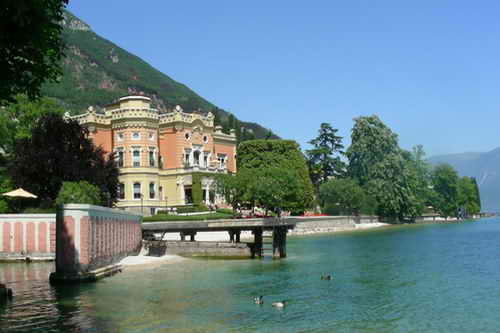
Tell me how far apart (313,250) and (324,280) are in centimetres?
1876

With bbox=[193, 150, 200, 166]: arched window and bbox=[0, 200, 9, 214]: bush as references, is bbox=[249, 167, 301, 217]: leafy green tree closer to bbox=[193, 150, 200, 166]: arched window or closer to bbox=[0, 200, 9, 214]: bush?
bbox=[193, 150, 200, 166]: arched window

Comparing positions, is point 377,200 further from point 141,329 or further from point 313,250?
point 141,329

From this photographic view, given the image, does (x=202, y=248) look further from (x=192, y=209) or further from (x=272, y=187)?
(x=192, y=209)

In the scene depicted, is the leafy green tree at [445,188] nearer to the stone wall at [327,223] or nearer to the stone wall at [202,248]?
the stone wall at [327,223]

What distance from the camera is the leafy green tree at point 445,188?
120 m

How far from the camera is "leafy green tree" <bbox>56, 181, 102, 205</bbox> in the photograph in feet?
125

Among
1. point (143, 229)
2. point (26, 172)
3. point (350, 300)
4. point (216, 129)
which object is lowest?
point (350, 300)

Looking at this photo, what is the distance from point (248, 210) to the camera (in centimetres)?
7119

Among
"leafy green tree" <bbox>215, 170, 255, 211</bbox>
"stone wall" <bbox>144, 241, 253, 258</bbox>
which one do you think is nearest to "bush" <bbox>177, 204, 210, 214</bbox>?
"leafy green tree" <bbox>215, 170, 255, 211</bbox>

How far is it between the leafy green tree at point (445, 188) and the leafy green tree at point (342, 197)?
3960cm

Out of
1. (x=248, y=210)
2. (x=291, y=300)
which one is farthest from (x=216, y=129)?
(x=291, y=300)

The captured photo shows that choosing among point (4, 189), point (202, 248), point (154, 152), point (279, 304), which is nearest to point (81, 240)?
point (279, 304)

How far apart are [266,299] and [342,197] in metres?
63.4

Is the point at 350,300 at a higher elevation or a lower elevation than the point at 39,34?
lower
